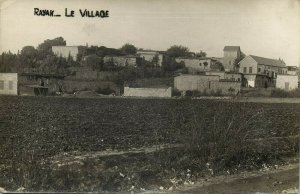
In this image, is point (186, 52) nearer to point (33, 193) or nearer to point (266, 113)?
point (266, 113)

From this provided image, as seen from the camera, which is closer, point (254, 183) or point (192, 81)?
point (254, 183)

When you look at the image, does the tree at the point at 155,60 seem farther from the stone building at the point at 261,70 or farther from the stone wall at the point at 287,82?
the stone wall at the point at 287,82

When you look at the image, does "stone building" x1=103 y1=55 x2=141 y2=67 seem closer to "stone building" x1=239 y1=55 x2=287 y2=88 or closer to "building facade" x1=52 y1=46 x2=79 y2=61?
"building facade" x1=52 y1=46 x2=79 y2=61

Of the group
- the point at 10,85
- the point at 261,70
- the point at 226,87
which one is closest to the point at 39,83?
the point at 10,85

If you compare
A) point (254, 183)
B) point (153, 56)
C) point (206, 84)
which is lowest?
point (254, 183)

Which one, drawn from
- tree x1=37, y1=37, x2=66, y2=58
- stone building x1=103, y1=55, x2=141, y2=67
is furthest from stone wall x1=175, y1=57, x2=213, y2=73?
tree x1=37, y1=37, x2=66, y2=58

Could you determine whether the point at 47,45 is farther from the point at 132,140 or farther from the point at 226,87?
the point at 226,87
